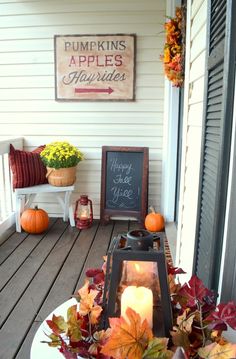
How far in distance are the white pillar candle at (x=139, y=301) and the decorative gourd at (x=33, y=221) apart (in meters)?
2.43

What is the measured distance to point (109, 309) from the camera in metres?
0.83

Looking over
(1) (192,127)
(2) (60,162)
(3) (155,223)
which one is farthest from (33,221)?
(1) (192,127)

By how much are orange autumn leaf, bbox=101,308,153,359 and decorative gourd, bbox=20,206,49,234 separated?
2.54m

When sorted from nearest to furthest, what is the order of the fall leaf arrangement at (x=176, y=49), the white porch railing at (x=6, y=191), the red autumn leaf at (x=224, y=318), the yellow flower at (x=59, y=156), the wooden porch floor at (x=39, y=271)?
the red autumn leaf at (x=224, y=318), the wooden porch floor at (x=39, y=271), the fall leaf arrangement at (x=176, y=49), the yellow flower at (x=59, y=156), the white porch railing at (x=6, y=191)

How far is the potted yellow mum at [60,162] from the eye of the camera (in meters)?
3.06

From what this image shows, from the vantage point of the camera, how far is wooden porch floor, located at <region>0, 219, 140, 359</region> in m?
1.75

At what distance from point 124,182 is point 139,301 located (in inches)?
102

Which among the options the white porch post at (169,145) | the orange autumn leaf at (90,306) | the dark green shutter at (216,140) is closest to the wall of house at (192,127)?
the dark green shutter at (216,140)

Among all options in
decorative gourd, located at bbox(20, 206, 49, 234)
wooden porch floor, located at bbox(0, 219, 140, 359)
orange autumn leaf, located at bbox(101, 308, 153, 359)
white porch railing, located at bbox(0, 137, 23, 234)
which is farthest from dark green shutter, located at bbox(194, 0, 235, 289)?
white porch railing, located at bbox(0, 137, 23, 234)

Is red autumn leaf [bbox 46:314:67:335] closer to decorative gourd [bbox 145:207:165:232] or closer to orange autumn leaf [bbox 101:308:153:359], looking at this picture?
orange autumn leaf [bbox 101:308:153:359]

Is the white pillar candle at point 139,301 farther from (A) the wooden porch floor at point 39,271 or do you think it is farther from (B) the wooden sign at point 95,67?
(B) the wooden sign at point 95,67

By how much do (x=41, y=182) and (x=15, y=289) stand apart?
1.36 metres

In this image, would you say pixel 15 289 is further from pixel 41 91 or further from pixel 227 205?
pixel 41 91

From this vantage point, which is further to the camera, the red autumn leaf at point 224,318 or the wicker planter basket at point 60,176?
the wicker planter basket at point 60,176
